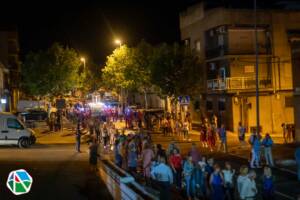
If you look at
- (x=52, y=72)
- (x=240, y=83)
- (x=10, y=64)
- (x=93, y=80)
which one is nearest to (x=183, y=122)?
(x=240, y=83)

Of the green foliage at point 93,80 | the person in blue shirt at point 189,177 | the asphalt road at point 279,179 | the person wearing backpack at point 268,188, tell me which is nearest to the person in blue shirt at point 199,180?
the person in blue shirt at point 189,177

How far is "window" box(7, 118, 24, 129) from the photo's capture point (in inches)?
1178

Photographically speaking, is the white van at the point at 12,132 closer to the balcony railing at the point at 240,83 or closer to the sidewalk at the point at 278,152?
the sidewalk at the point at 278,152

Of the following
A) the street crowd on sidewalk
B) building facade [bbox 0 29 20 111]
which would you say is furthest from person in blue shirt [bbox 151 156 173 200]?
building facade [bbox 0 29 20 111]

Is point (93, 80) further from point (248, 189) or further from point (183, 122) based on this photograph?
point (248, 189)

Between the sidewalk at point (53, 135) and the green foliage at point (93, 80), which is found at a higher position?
the green foliage at point (93, 80)

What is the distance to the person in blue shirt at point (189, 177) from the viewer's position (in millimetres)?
15079

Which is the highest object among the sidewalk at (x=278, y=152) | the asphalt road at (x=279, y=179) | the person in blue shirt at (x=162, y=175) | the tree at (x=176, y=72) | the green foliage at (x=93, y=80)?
the green foliage at (x=93, y=80)

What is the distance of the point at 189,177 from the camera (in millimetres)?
15242

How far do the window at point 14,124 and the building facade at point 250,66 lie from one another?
18.4 m

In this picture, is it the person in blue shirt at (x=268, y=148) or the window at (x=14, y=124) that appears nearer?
the person in blue shirt at (x=268, y=148)

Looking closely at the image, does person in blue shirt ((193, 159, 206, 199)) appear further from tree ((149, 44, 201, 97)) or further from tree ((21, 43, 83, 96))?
tree ((21, 43, 83, 96))

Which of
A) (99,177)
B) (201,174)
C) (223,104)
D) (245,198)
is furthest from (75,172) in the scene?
(223,104)

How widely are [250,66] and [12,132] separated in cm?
2281
